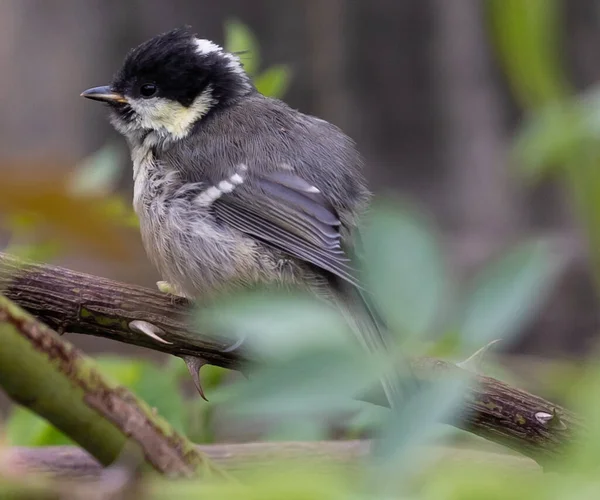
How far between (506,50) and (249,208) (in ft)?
3.24

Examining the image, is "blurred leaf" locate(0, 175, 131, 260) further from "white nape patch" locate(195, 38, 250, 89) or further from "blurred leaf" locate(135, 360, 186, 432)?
"white nape patch" locate(195, 38, 250, 89)

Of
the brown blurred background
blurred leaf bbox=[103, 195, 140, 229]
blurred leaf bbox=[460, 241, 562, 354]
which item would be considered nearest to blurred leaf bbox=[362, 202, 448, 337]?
blurred leaf bbox=[460, 241, 562, 354]

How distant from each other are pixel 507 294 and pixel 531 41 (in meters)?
0.17

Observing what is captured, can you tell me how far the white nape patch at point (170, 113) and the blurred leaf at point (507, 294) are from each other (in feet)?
4.29

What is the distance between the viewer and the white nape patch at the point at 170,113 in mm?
1779

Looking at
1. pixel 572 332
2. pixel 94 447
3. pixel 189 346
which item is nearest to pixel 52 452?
pixel 189 346

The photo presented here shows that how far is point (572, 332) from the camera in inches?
128

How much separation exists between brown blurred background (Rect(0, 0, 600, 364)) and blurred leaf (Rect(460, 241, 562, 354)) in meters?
2.82

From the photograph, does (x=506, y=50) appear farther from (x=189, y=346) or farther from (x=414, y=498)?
(x=189, y=346)

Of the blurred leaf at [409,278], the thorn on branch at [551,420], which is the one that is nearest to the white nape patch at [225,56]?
the thorn on branch at [551,420]

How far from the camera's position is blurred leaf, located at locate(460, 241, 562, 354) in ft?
1.58

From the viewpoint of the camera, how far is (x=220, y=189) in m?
1.59

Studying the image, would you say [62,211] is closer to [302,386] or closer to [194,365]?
[302,386]

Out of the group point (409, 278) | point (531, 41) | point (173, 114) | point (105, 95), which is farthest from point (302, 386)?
point (105, 95)
